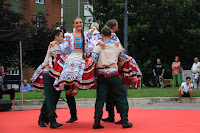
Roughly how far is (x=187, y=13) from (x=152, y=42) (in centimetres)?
329

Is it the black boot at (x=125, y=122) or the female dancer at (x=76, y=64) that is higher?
the female dancer at (x=76, y=64)

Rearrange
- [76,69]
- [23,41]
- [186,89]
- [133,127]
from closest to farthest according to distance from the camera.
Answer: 1. [76,69]
2. [133,127]
3. [186,89]
4. [23,41]

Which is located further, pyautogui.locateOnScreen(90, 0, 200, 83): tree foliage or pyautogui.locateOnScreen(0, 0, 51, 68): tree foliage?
pyautogui.locateOnScreen(90, 0, 200, 83): tree foliage

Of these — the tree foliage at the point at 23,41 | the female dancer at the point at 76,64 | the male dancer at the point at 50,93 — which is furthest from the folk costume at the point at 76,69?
the tree foliage at the point at 23,41

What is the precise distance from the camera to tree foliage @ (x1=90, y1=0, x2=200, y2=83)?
29125 millimetres

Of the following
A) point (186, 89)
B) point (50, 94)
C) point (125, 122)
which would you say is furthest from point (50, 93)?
point (186, 89)

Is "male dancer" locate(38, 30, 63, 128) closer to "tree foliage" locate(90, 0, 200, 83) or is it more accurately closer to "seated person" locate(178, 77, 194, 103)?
"seated person" locate(178, 77, 194, 103)

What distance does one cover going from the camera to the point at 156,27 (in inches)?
1163

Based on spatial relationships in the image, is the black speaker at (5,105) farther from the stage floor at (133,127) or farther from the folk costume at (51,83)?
the folk costume at (51,83)

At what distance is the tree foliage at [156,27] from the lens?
2912 centimetres

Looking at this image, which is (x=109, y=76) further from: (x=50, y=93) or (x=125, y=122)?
(x=50, y=93)

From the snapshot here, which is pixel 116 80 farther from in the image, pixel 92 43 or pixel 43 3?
pixel 43 3

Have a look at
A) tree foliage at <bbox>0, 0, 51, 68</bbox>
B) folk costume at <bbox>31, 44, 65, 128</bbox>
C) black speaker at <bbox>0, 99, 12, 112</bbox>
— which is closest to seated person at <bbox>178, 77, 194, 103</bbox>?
black speaker at <bbox>0, 99, 12, 112</bbox>

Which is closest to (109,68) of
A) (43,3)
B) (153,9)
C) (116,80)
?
(116,80)
